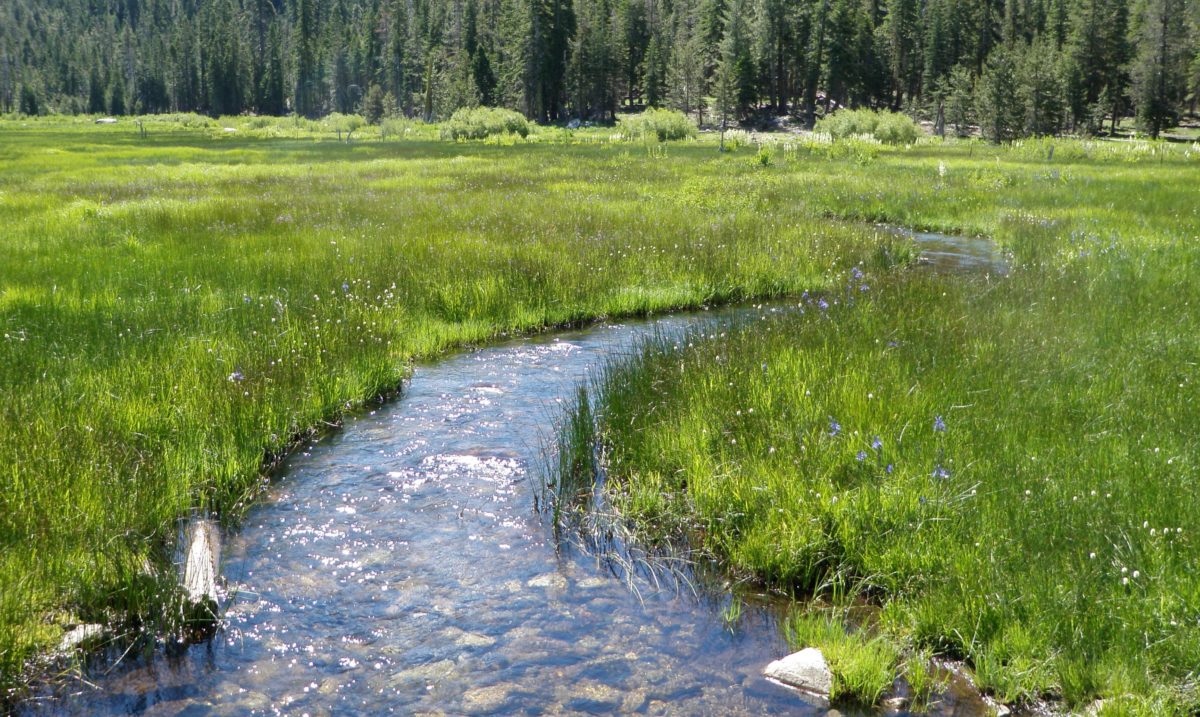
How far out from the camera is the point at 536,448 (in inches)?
329

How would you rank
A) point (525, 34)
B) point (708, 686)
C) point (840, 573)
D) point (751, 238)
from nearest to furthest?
point (708, 686)
point (840, 573)
point (751, 238)
point (525, 34)

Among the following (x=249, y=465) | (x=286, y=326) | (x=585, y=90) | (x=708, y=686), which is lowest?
(x=708, y=686)

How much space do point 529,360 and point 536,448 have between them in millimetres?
3278

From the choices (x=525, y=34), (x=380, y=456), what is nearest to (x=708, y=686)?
(x=380, y=456)

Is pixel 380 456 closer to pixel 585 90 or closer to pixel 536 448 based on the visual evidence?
pixel 536 448

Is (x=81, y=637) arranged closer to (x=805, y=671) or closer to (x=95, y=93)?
(x=805, y=671)

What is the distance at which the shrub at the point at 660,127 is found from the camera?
64.6m

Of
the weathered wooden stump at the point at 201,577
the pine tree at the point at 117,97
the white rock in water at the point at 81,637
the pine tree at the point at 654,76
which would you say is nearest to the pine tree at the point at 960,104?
the pine tree at the point at 654,76

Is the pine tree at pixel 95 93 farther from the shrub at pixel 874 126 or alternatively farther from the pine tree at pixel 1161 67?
the pine tree at pixel 1161 67

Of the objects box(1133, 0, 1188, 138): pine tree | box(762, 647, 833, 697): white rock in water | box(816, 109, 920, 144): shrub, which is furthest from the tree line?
box(762, 647, 833, 697): white rock in water

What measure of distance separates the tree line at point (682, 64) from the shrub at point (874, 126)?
1192 centimetres

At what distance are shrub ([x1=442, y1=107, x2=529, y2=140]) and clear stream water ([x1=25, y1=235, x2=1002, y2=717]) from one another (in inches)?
2475

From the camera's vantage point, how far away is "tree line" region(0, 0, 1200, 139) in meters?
73.8

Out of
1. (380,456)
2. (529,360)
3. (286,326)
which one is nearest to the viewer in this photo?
(380,456)
